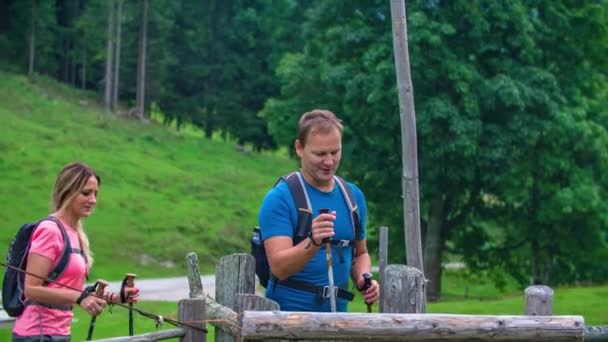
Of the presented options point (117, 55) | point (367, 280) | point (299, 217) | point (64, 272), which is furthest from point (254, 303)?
point (117, 55)

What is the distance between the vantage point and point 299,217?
5930 mm

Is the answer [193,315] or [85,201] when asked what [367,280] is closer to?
[193,315]

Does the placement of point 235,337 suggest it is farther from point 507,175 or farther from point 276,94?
point 276,94

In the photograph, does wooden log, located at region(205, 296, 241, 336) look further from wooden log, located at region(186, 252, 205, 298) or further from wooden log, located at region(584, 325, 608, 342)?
wooden log, located at region(584, 325, 608, 342)

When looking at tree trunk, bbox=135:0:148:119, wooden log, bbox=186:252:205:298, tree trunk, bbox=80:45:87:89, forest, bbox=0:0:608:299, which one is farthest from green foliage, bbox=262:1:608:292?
tree trunk, bbox=80:45:87:89

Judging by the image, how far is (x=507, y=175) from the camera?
28.7m

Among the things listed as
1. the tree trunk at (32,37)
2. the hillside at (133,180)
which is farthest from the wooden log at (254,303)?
the tree trunk at (32,37)

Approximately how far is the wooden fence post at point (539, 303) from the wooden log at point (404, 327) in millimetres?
431

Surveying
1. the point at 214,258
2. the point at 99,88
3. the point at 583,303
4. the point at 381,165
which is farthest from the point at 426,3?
the point at 99,88

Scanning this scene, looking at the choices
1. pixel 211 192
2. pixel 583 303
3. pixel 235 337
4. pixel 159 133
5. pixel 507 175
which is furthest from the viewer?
pixel 159 133

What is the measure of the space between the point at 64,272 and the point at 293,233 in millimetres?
1356

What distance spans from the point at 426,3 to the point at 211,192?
56.2ft

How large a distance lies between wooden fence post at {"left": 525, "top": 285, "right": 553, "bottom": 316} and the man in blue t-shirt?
929mm

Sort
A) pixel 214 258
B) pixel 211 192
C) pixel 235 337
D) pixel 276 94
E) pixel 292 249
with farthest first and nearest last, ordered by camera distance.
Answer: pixel 276 94
pixel 211 192
pixel 214 258
pixel 235 337
pixel 292 249
